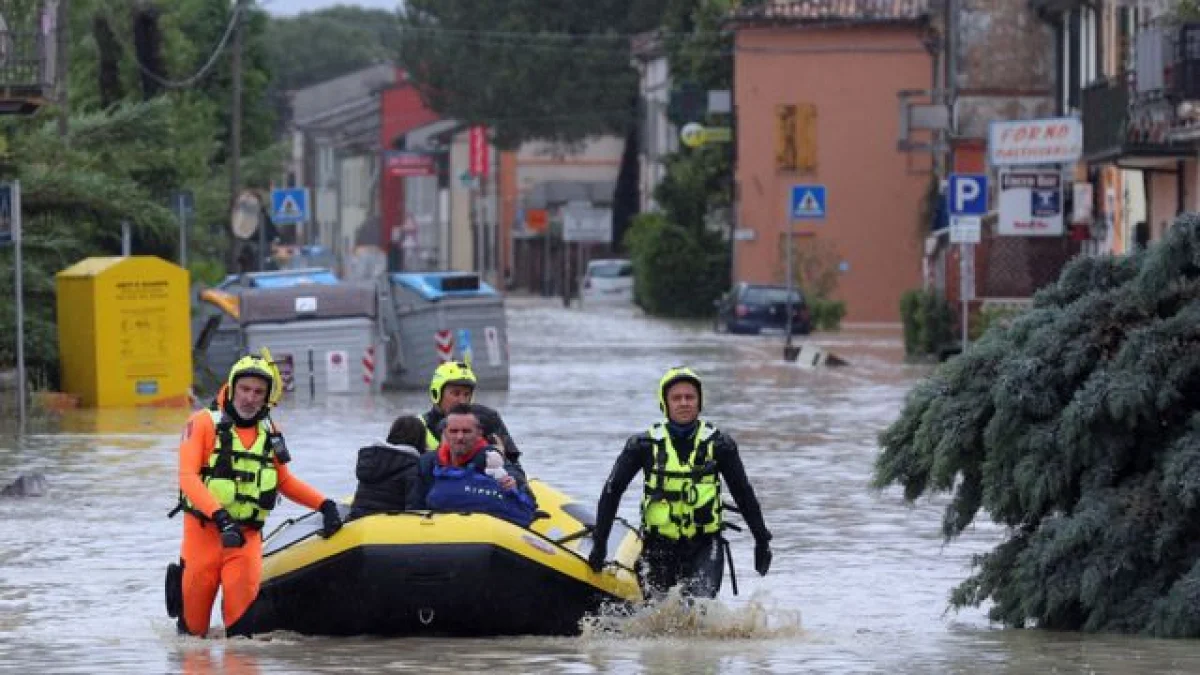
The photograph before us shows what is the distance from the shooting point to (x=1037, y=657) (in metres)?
→ 13.9

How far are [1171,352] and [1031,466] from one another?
2.83 feet

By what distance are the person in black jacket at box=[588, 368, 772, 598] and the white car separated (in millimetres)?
81413

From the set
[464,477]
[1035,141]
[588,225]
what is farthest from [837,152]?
[464,477]

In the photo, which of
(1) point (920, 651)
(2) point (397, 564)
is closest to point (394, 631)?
(2) point (397, 564)

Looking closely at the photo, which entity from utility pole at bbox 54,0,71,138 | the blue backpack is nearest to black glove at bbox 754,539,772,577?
Result: the blue backpack

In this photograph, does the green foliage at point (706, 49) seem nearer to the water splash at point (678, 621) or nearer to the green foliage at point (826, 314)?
the green foliage at point (826, 314)

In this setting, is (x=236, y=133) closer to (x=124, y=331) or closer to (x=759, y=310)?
(x=759, y=310)

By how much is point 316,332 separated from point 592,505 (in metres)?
17.3

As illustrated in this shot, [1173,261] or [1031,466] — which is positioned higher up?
[1173,261]

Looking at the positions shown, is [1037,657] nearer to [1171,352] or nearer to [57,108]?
[1171,352]

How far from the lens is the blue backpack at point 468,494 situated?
14.7 m

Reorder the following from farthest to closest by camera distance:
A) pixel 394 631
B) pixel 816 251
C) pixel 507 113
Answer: pixel 507 113
pixel 816 251
pixel 394 631

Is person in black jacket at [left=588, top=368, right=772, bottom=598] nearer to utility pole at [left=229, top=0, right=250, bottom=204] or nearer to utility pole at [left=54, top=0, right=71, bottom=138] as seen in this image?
utility pole at [left=54, top=0, right=71, bottom=138]

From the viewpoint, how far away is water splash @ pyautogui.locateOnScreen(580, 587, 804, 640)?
14367 mm
